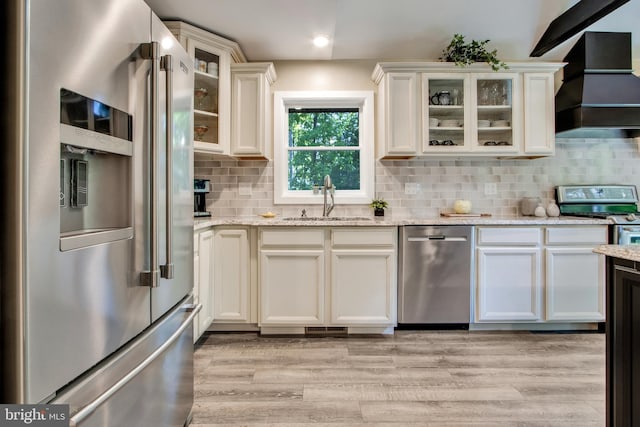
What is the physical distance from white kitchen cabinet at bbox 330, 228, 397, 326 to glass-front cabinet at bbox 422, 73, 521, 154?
101 cm

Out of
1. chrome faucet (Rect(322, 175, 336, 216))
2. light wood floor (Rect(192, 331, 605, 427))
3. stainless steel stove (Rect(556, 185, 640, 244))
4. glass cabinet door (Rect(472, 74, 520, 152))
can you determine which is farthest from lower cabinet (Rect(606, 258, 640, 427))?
stainless steel stove (Rect(556, 185, 640, 244))

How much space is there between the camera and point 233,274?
2.75m

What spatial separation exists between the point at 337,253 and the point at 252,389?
45.1 inches

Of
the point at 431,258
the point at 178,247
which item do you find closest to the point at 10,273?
the point at 178,247

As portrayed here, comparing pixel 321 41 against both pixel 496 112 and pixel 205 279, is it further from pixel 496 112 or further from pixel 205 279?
pixel 205 279

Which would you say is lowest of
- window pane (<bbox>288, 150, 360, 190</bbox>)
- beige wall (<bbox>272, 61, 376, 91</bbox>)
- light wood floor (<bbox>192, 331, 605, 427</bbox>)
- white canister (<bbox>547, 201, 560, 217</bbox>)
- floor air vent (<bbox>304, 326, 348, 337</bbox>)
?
light wood floor (<bbox>192, 331, 605, 427</bbox>)

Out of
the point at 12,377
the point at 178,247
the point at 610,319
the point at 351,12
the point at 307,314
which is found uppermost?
the point at 351,12

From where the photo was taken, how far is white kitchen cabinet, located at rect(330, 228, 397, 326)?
2715mm

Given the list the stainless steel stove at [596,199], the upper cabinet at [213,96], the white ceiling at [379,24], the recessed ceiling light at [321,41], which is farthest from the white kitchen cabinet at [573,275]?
the upper cabinet at [213,96]

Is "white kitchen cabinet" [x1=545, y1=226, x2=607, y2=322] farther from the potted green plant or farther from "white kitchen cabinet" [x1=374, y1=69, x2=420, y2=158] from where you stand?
the potted green plant

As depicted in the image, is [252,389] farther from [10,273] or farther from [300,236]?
[10,273]

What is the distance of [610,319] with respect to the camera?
4.52 ft

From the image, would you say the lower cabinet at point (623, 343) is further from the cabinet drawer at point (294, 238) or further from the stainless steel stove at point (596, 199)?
the stainless steel stove at point (596, 199)

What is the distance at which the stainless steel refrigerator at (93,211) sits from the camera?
64 centimetres
